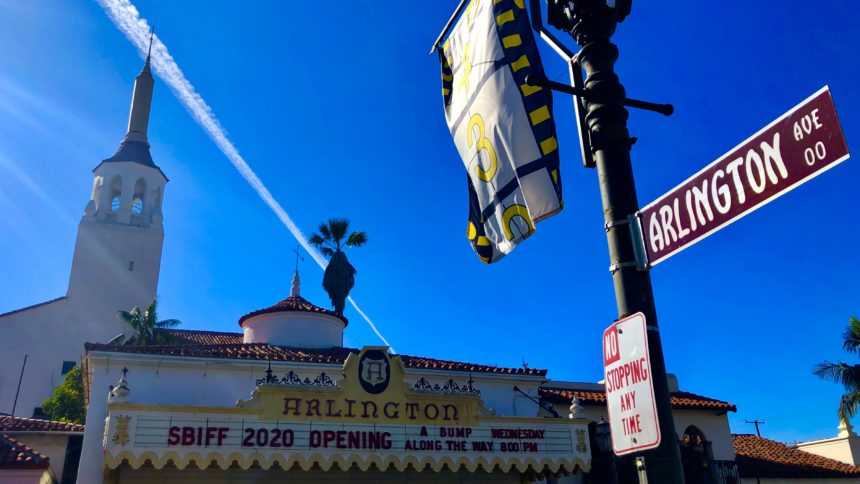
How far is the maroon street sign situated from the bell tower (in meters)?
51.7

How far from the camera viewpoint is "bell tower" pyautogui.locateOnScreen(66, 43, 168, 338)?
5112 cm

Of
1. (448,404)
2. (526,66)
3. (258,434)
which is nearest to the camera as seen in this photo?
(526,66)

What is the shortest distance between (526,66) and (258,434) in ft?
41.5

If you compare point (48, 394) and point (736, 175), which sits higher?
point (48, 394)

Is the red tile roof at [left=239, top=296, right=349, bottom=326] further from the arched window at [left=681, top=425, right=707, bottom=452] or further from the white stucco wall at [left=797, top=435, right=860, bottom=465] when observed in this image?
the white stucco wall at [left=797, top=435, right=860, bottom=465]

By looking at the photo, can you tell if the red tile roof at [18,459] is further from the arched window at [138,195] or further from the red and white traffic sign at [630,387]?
the arched window at [138,195]

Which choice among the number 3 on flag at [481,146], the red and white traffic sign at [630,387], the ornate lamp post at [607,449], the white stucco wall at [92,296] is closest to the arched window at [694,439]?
the ornate lamp post at [607,449]

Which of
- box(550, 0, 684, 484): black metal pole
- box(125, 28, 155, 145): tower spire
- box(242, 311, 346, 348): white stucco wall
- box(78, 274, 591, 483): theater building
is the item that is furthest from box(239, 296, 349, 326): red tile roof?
box(125, 28, 155, 145): tower spire

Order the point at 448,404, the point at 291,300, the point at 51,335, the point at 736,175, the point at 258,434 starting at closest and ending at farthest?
the point at 736,175
the point at 258,434
the point at 448,404
the point at 291,300
the point at 51,335

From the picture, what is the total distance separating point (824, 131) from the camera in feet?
10.7

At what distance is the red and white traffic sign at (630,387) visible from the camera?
144 inches

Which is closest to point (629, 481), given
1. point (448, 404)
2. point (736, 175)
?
point (448, 404)

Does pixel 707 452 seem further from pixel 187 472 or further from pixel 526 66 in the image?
pixel 526 66

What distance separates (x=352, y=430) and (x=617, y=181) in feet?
45.3
